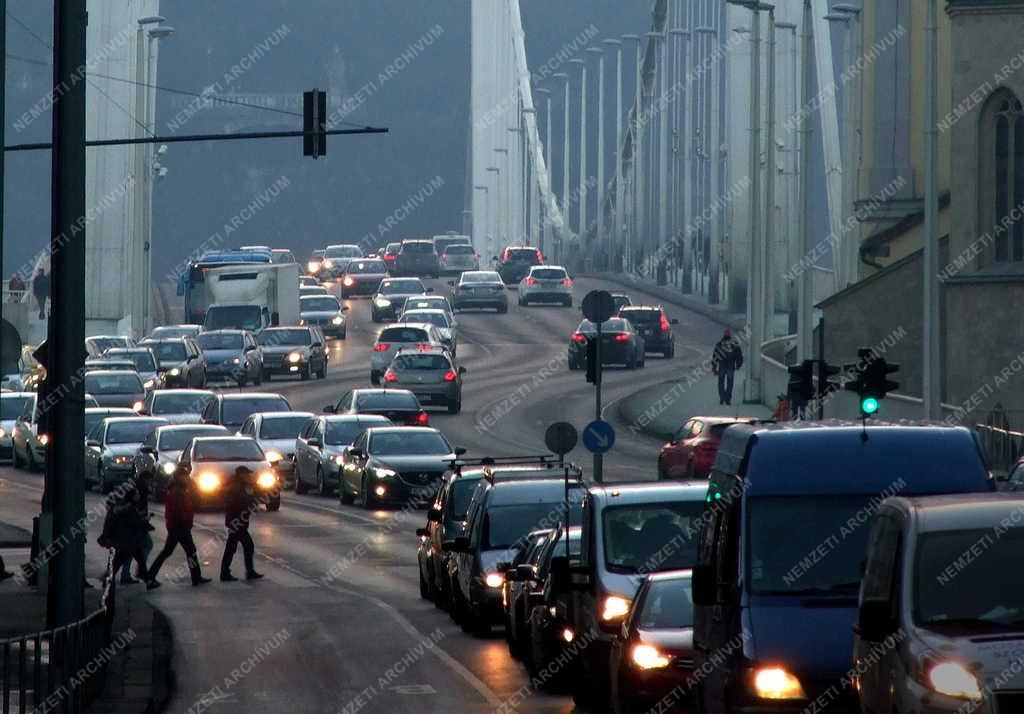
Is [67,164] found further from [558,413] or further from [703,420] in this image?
[558,413]

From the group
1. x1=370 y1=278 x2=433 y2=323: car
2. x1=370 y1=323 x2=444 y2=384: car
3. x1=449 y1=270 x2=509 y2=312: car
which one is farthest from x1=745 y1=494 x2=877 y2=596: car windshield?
x1=449 y1=270 x2=509 y2=312: car

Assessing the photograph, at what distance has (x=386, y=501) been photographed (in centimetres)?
3850

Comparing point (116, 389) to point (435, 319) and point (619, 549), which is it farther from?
point (619, 549)

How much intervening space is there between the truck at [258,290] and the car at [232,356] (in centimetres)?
523

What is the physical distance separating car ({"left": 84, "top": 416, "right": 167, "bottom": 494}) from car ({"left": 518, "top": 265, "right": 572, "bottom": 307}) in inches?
1869

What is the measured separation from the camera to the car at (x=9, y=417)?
50906 mm

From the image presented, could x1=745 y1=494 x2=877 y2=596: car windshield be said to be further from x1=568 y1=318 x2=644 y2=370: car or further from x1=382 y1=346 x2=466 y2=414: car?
x1=568 y1=318 x2=644 y2=370: car

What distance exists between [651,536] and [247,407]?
3251cm

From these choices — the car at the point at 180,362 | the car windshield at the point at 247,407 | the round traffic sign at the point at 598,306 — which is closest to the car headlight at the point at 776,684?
the round traffic sign at the point at 598,306

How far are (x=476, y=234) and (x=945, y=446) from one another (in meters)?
161

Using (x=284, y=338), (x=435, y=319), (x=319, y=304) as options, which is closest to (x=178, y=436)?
(x=284, y=338)

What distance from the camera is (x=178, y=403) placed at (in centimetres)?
4978

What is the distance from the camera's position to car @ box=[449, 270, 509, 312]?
3472 inches

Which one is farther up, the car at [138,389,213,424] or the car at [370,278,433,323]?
the car at [370,278,433,323]
